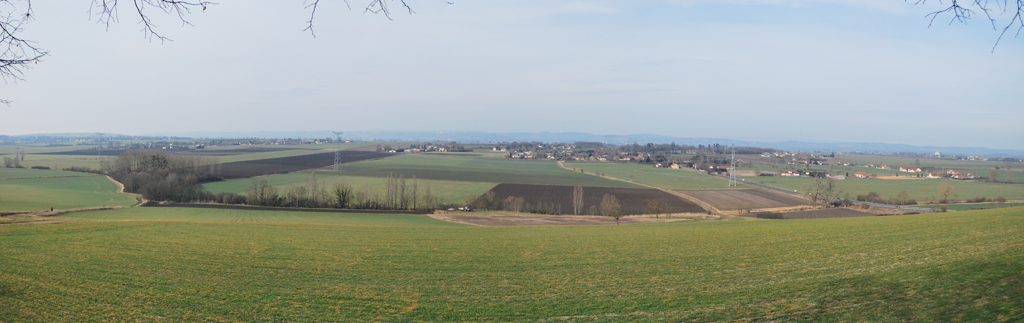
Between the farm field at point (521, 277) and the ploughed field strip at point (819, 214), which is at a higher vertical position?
the farm field at point (521, 277)

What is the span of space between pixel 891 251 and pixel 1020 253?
3470 mm

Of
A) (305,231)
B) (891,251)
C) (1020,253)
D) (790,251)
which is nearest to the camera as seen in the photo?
(1020,253)

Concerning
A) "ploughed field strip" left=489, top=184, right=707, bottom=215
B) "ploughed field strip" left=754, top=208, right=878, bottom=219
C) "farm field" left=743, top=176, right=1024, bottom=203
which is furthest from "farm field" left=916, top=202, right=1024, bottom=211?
"ploughed field strip" left=489, top=184, right=707, bottom=215

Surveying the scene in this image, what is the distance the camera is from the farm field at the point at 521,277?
28.1ft

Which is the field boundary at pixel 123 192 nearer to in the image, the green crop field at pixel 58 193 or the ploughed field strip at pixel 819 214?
the green crop field at pixel 58 193

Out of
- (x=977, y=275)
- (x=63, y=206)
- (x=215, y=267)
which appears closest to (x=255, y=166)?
(x=63, y=206)

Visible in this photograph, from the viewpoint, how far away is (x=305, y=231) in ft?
74.6

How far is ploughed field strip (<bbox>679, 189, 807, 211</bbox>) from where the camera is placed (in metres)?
56.9

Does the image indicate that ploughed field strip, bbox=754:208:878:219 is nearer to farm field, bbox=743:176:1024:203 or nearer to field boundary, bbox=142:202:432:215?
farm field, bbox=743:176:1024:203

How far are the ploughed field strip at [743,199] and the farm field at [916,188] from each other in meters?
6.61

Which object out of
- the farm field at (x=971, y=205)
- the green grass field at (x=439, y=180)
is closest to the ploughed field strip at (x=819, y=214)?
the farm field at (x=971, y=205)

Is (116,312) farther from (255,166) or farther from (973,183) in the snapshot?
(973,183)

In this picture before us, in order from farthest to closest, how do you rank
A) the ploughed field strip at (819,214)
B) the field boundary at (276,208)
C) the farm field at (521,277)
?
the field boundary at (276,208) < the ploughed field strip at (819,214) < the farm field at (521,277)

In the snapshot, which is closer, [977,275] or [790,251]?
[977,275]
